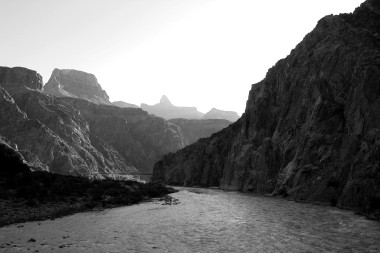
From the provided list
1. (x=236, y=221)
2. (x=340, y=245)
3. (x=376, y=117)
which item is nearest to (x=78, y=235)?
(x=236, y=221)

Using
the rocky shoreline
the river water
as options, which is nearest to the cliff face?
the river water

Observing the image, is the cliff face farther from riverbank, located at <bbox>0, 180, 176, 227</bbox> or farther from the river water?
riverbank, located at <bbox>0, 180, 176, 227</bbox>

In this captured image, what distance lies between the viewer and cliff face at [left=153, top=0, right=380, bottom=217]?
5291 centimetres

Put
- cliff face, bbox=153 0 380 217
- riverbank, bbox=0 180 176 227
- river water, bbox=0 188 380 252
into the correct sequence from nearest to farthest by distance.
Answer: river water, bbox=0 188 380 252 → riverbank, bbox=0 180 176 227 → cliff face, bbox=153 0 380 217

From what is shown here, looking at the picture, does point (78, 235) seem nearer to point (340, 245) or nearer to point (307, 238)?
point (307, 238)

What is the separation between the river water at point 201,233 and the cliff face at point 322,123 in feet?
34.1

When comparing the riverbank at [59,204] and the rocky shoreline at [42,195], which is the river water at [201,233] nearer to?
the riverbank at [59,204]

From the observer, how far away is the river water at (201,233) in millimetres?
27125

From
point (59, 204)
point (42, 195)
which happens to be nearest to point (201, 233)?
point (59, 204)

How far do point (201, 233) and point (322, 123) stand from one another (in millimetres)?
44624

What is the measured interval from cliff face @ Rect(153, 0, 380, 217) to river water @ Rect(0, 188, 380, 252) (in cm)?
1039

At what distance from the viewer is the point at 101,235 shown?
32.2 metres

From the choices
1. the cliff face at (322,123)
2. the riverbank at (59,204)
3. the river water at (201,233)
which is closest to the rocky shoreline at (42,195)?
the riverbank at (59,204)

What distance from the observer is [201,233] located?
33.3 meters
